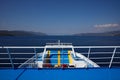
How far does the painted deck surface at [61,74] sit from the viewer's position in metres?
4.20

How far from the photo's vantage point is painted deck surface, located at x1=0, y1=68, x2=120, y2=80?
4.20 metres

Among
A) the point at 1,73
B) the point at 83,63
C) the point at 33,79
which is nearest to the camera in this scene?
the point at 33,79

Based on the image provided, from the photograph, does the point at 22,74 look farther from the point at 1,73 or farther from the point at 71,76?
the point at 71,76

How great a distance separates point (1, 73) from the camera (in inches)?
177

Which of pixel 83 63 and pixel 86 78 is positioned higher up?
pixel 86 78

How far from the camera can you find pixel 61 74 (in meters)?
4.41

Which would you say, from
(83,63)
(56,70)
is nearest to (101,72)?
(56,70)

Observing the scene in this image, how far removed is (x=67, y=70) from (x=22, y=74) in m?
1.37

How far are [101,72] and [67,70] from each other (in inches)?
40.7

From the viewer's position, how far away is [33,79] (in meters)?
4.13

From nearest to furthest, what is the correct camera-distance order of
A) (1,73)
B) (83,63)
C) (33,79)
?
(33,79)
(1,73)
(83,63)

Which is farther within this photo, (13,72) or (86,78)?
(13,72)

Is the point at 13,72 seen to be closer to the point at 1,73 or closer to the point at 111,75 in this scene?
the point at 1,73

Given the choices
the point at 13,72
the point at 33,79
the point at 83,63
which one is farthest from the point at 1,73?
the point at 83,63
